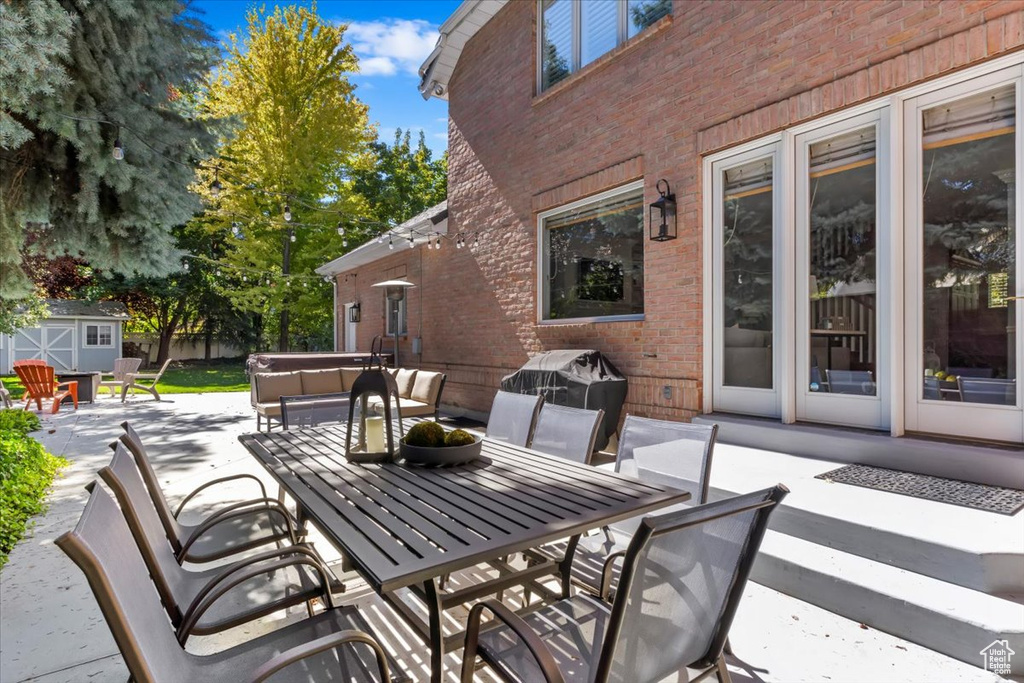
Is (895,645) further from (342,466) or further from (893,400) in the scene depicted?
(342,466)

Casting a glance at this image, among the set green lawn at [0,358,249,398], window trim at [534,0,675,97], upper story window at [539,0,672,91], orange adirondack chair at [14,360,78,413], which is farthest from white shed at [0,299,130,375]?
upper story window at [539,0,672,91]

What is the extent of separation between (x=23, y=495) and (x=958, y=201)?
7.66 metres

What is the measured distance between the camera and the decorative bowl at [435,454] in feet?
8.01

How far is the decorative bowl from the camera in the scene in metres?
2.44

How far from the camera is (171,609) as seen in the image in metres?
1.78

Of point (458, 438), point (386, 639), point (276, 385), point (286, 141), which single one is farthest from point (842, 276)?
point (286, 141)

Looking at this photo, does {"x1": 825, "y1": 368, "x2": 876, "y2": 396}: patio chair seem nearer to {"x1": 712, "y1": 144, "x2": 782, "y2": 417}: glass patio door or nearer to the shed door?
{"x1": 712, "y1": 144, "x2": 782, "y2": 417}: glass patio door

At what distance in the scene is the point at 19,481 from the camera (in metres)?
4.37

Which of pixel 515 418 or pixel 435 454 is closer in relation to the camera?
pixel 435 454

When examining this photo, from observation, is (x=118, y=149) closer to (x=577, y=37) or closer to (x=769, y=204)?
(x=577, y=37)

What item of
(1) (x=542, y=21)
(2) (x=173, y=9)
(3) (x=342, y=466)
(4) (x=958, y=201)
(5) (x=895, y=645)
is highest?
(1) (x=542, y=21)

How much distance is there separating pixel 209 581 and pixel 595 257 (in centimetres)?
541

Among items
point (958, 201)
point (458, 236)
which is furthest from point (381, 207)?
point (958, 201)

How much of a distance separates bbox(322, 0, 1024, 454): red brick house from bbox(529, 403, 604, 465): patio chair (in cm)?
238
